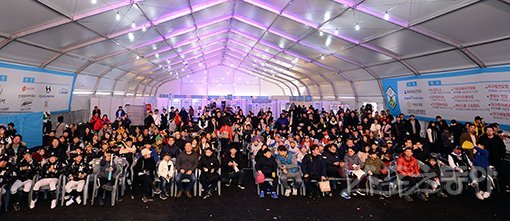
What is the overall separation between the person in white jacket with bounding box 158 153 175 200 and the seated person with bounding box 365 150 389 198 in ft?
15.1

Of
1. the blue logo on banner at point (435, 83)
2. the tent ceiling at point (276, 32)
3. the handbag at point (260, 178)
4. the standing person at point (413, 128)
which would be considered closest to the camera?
the handbag at point (260, 178)

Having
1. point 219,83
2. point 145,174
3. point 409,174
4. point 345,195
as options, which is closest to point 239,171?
point 145,174

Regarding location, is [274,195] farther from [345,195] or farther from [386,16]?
[386,16]

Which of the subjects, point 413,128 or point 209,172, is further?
point 413,128

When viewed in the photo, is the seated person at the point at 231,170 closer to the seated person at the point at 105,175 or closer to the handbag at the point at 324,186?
the handbag at the point at 324,186

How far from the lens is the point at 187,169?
5.45m

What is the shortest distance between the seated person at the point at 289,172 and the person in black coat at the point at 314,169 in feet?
0.52

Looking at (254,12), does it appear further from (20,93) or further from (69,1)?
(20,93)

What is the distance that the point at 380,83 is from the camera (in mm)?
14297

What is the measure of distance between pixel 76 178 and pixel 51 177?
0.54 meters

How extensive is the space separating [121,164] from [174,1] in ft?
20.4

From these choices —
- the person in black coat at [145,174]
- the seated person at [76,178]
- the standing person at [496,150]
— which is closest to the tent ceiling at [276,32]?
the standing person at [496,150]

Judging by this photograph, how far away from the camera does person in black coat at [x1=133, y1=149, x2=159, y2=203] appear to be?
526cm

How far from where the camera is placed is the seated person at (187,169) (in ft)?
17.6
